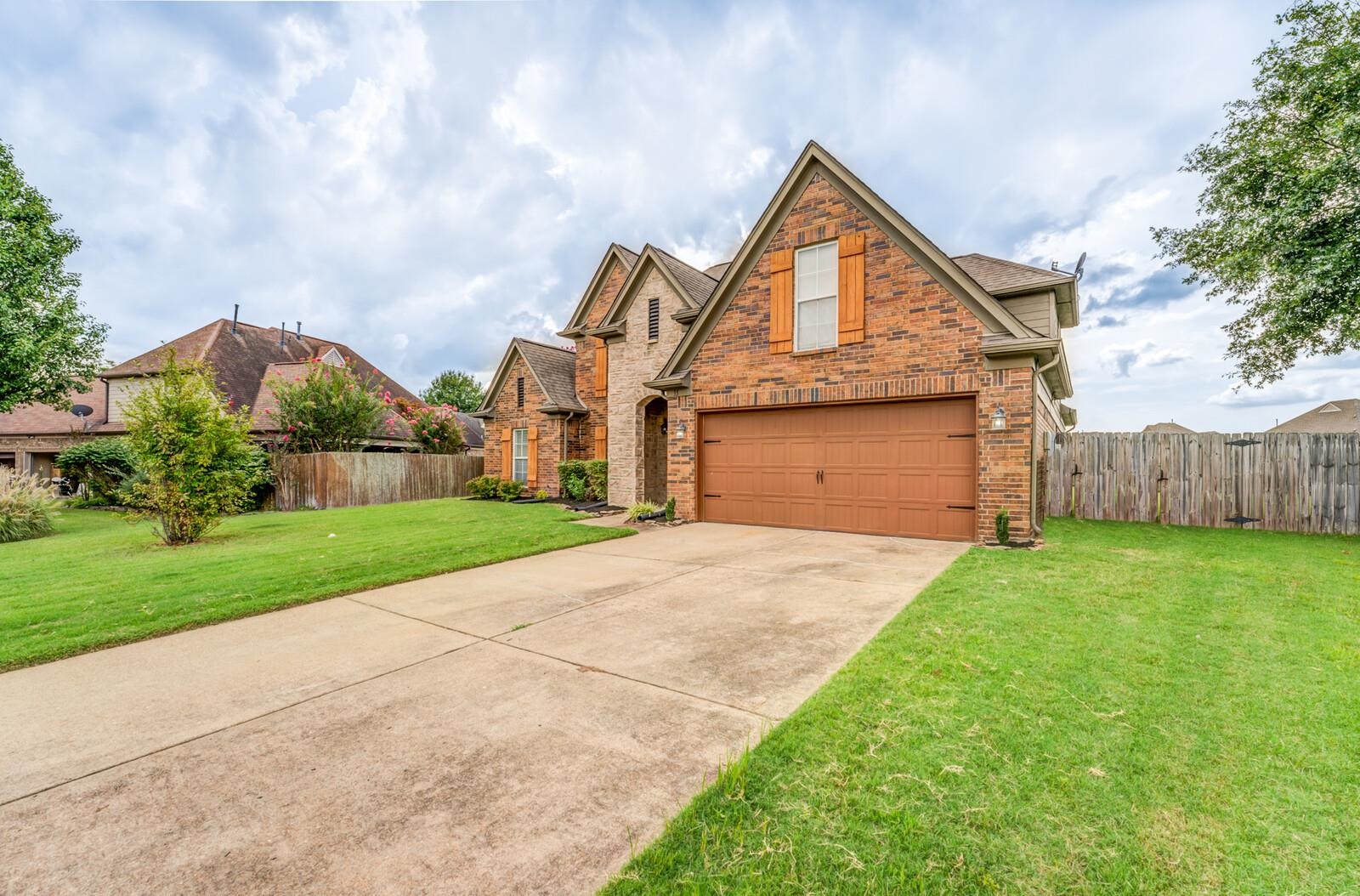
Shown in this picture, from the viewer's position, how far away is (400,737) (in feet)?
9.23

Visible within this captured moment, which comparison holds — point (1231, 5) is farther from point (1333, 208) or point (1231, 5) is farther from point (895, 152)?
point (895, 152)

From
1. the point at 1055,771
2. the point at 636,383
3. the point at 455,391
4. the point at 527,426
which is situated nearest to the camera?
the point at 1055,771

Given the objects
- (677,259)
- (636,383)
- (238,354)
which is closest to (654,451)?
(636,383)

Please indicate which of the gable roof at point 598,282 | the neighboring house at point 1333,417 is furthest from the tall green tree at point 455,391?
the neighboring house at point 1333,417

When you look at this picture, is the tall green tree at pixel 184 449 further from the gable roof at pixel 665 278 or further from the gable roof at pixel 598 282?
the gable roof at pixel 598 282

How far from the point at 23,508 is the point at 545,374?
12300 millimetres

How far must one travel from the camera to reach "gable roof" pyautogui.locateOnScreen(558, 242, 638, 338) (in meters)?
17.6

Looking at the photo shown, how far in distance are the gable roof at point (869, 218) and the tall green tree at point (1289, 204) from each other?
668 centimetres

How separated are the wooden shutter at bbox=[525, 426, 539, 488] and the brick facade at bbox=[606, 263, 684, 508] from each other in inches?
148

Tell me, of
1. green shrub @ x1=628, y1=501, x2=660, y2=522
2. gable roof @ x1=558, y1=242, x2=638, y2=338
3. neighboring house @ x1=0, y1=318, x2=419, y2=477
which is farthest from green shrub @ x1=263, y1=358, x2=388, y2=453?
green shrub @ x1=628, y1=501, x2=660, y2=522

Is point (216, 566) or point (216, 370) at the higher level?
point (216, 370)

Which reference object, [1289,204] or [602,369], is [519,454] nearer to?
[602,369]

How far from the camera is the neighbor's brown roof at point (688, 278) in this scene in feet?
48.5

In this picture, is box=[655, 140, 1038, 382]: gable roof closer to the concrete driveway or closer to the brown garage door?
the brown garage door
